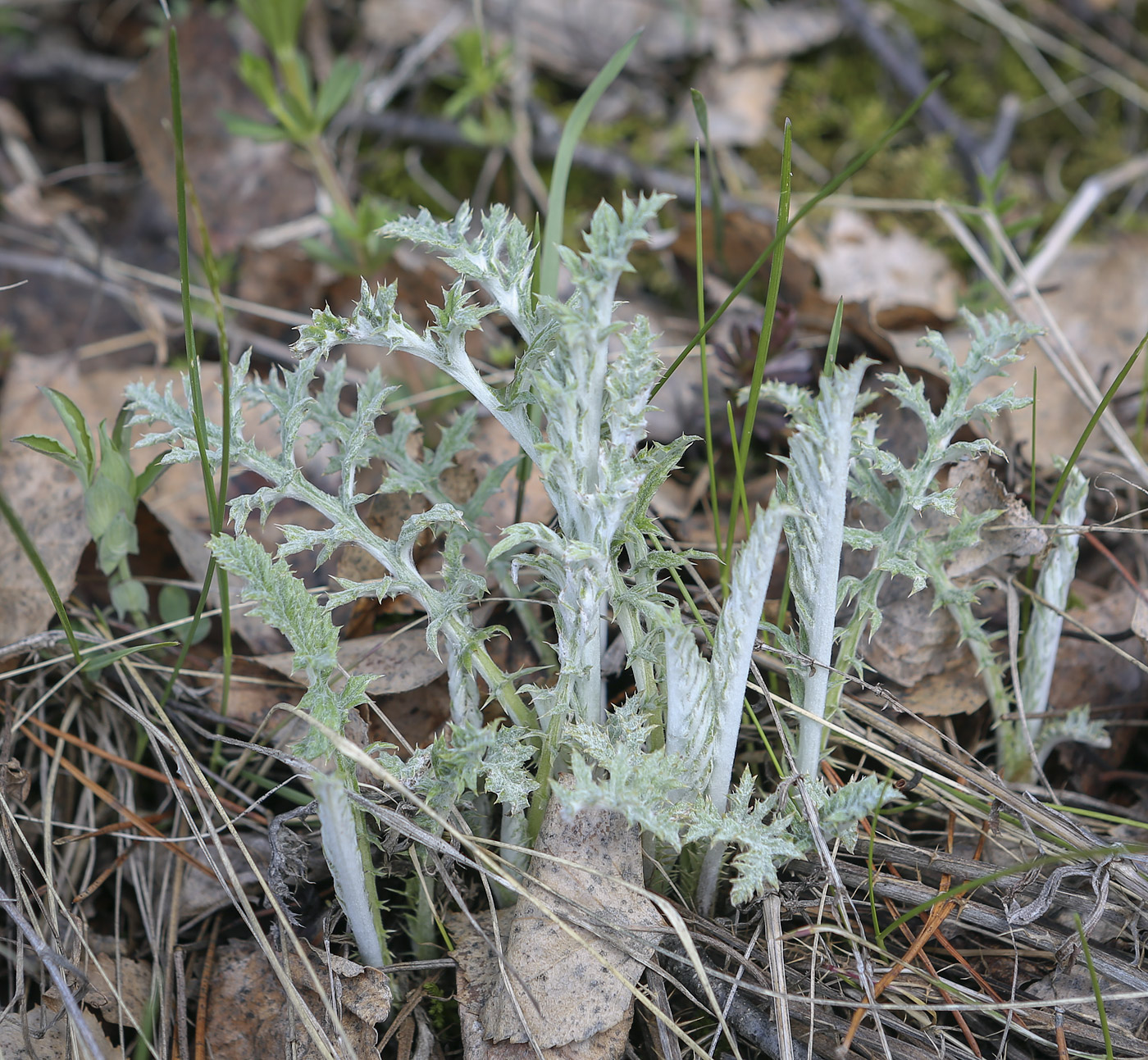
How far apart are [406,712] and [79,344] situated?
190cm

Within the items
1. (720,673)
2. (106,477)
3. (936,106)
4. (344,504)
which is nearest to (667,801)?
(720,673)

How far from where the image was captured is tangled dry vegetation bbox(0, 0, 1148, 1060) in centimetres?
165

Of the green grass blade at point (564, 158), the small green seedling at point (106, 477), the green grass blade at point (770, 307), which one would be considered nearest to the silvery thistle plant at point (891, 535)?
the green grass blade at point (770, 307)

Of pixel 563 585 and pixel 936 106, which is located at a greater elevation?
pixel 936 106

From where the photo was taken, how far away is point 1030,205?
3.50m

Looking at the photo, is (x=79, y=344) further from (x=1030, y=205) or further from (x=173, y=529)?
(x=1030, y=205)

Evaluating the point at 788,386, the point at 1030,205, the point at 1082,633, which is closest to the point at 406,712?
the point at 788,386

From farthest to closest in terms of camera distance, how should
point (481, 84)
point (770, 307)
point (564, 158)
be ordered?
point (481, 84) → point (564, 158) → point (770, 307)

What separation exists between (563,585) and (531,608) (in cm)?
55

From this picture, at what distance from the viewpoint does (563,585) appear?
1614 millimetres

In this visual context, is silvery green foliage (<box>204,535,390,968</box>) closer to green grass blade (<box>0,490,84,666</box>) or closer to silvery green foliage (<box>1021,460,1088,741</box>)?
green grass blade (<box>0,490,84,666</box>)

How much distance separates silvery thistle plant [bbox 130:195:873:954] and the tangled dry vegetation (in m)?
0.02

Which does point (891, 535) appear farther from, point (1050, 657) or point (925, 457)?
point (1050, 657)

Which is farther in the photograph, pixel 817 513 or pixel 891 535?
pixel 891 535
